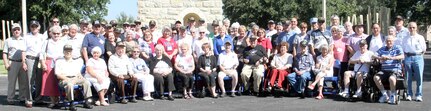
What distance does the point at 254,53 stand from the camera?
10.7 meters

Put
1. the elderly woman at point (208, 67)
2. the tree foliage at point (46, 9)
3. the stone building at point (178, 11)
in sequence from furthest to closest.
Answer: the tree foliage at point (46, 9)
the stone building at point (178, 11)
the elderly woman at point (208, 67)

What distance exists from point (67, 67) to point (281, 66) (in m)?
3.84

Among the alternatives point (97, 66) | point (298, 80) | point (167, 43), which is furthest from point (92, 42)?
point (298, 80)

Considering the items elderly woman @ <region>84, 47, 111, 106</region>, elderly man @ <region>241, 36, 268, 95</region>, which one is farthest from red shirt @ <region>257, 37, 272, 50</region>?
elderly woman @ <region>84, 47, 111, 106</region>

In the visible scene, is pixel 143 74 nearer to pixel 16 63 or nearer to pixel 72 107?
pixel 72 107

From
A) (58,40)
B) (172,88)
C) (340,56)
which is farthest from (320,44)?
(58,40)

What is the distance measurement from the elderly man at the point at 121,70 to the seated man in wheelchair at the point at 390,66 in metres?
4.10

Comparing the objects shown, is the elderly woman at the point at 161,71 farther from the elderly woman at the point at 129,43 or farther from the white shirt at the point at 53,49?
the white shirt at the point at 53,49

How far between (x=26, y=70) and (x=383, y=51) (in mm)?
5879

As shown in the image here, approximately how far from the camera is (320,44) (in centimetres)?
1055

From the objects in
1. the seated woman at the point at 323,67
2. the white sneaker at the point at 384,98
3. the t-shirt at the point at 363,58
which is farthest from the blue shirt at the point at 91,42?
the white sneaker at the point at 384,98

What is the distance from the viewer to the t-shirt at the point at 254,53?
35.0 ft

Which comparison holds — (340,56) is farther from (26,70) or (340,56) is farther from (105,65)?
(26,70)

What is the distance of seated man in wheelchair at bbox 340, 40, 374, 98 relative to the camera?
9.66 meters
